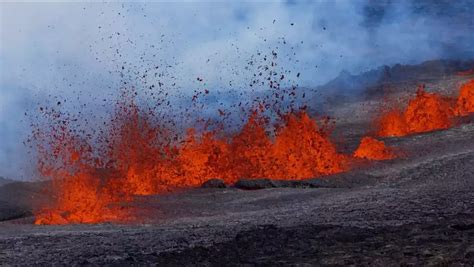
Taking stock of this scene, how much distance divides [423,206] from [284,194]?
430cm

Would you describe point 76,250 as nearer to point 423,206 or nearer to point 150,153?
point 423,206

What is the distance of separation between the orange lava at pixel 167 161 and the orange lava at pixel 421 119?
3.87 metres

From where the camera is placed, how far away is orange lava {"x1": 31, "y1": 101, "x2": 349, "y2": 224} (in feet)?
57.9

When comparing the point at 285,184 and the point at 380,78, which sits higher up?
the point at 380,78

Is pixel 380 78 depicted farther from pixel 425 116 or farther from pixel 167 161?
pixel 167 161

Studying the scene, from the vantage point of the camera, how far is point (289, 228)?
1064cm

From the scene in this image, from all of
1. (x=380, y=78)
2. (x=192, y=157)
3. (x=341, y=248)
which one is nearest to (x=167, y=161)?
(x=192, y=157)

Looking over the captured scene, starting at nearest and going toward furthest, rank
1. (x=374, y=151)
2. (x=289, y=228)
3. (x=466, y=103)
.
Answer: (x=289, y=228) → (x=374, y=151) → (x=466, y=103)

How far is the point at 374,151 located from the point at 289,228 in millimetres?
9478

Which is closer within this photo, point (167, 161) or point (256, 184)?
point (256, 184)

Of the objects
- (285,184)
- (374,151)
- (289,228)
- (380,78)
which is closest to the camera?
(289,228)

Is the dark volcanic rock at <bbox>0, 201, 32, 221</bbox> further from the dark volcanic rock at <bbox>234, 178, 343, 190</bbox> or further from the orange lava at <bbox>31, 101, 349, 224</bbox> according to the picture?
the dark volcanic rock at <bbox>234, 178, 343, 190</bbox>

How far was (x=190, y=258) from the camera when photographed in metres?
9.17

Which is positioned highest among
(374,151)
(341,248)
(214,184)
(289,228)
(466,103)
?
(466,103)
